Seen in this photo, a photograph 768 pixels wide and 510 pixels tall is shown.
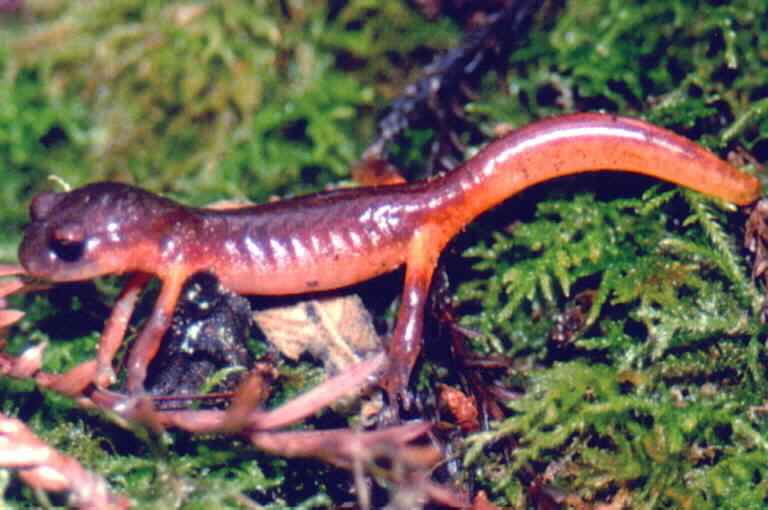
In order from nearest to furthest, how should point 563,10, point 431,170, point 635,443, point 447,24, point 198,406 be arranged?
point 635,443, point 198,406, point 431,170, point 563,10, point 447,24

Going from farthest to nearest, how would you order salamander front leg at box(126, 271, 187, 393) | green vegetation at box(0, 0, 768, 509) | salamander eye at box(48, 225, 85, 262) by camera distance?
salamander eye at box(48, 225, 85, 262) → salamander front leg at box(126, 271, 187, 393) → green vegetation at box(0, 0, 768, 509)

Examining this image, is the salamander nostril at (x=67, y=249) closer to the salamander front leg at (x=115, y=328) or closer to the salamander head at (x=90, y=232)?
the salamander head at (x=90, y=232)

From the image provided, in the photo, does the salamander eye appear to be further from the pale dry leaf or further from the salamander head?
the pale dry leaf

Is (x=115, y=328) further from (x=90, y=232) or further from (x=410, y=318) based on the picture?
(x=410, y=318)

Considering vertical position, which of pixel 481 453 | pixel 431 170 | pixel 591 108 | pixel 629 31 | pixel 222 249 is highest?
pixel 629 31

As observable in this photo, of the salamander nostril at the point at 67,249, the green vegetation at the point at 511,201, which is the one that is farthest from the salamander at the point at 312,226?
the green vegetation at the point at 511,201

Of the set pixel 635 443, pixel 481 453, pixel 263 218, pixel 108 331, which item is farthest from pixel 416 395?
pixel 108 331

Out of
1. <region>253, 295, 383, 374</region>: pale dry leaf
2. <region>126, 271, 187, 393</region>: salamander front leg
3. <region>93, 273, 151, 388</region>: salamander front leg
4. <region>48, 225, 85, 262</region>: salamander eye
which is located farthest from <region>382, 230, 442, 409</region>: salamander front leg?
<region>48, 225, 85, 262</region>: salamander eye

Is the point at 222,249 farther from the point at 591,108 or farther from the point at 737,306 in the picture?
the point at 737,306
